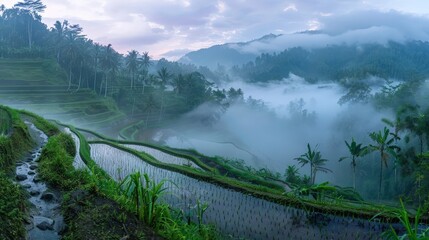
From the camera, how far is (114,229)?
6215 mm

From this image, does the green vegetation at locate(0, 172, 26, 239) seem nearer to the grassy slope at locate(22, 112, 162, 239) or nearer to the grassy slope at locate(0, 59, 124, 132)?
the grassy slope at locate(22, 112, 162, 239)

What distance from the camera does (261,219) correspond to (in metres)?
12.7

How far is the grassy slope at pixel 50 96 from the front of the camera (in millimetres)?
47656

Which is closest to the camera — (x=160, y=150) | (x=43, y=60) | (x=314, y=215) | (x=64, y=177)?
(x=64, y=177)

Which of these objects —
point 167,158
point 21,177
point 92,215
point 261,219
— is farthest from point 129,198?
point 167,158

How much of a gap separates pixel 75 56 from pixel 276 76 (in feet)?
498

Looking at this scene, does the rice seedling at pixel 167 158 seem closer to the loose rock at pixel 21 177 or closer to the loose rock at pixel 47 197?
the loose rock at pixel 21 177

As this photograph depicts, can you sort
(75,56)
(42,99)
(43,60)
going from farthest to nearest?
(43,60)
(75,56)
(42,99)

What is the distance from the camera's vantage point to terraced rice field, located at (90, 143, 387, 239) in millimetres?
11664

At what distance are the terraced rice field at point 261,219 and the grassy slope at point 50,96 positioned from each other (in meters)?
36.1

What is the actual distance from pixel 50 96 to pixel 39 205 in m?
51.9

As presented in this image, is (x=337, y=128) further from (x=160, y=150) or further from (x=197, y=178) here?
(x=197, y=178)

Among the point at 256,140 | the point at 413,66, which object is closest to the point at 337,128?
the point at 256,140

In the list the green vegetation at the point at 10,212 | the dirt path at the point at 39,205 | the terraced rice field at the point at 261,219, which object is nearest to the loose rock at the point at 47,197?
the dirt path at the point at 39,205
